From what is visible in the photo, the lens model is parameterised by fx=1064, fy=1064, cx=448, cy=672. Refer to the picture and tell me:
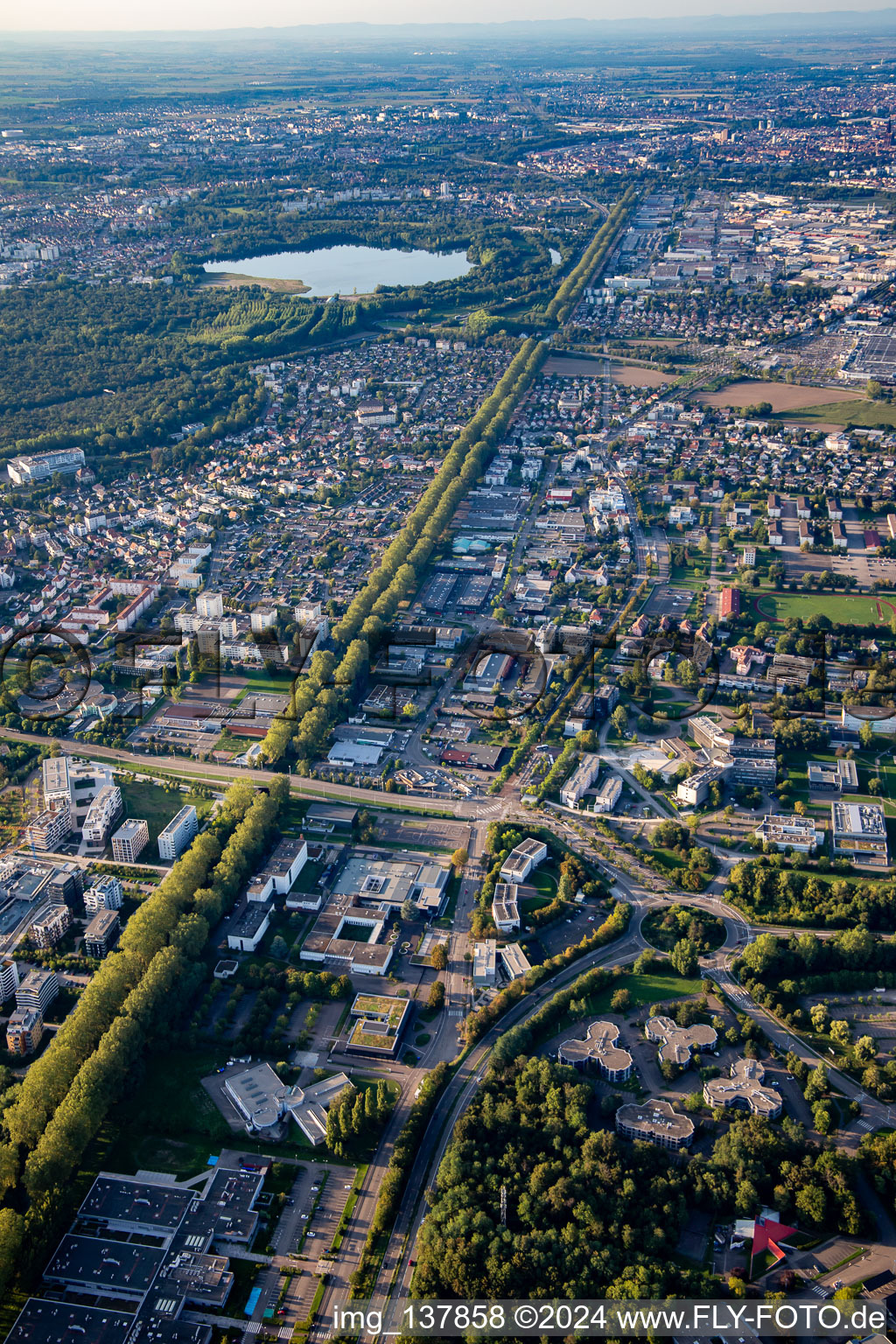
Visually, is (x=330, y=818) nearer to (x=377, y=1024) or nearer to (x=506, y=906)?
(x=506, y=906)

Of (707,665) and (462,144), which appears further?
(462,144)

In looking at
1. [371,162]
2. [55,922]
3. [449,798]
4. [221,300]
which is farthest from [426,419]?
[371,162]

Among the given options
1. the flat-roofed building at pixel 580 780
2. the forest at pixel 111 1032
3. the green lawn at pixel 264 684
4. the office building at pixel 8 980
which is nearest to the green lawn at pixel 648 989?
the flat-roofed building at pixel 580 780

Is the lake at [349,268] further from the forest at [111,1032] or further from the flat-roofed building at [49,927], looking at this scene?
the flat-roofed building at [49,927]

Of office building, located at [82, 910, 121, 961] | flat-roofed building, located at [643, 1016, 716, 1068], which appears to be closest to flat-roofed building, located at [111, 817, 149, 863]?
office building, located at [82, 910, 121, 961]

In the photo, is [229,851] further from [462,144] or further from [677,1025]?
[462,144]

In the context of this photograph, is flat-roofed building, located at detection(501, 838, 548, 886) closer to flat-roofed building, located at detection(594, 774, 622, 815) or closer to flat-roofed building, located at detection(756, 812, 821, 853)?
flat-roofed building, located at detection(594, 774, 622, 815)
